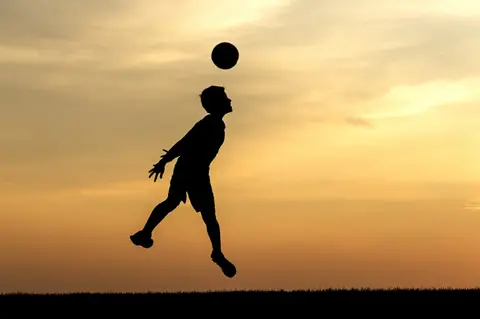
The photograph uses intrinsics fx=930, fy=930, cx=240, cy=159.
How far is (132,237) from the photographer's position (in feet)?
58.7

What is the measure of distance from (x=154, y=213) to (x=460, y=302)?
19.5 feet

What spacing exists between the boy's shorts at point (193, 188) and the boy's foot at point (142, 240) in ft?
3.03

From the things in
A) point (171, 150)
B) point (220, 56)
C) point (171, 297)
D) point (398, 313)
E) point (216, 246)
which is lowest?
point (398, 313)

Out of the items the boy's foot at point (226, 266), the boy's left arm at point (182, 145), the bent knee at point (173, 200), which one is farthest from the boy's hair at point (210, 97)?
the boy's foot at point (226, 266)

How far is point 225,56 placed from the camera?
1756 cm

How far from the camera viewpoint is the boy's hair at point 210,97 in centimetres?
1777

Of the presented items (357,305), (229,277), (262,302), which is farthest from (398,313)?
(229,277)

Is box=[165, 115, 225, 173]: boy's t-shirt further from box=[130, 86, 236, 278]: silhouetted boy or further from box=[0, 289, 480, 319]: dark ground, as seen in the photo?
box=[0, 289, 480, 319]: dark ground

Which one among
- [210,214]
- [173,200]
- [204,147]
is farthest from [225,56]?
[210,214]

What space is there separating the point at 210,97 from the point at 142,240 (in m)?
3.04

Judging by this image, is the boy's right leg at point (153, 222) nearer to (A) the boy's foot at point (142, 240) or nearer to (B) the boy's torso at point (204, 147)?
(A) the boy's foot at point (142, 240)

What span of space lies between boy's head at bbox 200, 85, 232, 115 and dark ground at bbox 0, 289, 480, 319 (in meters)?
3.49

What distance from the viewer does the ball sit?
1756 cm

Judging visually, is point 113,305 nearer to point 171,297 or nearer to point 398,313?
point 171,297
